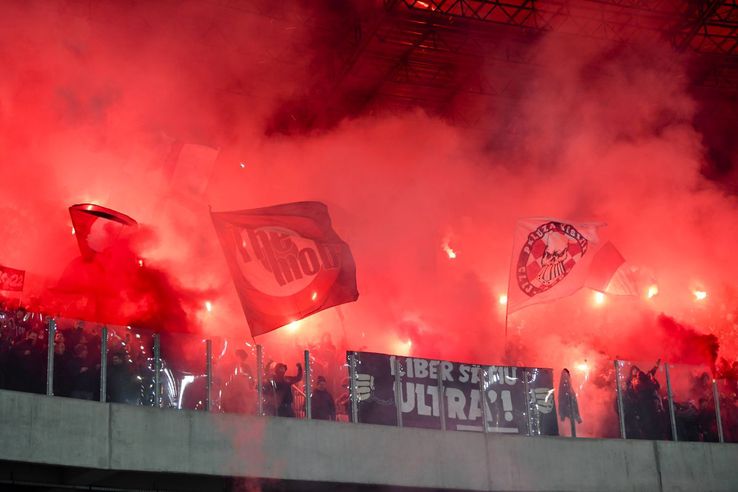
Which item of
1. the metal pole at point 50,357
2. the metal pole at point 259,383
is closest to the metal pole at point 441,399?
the metal pole at point 259,383

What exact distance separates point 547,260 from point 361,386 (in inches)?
126

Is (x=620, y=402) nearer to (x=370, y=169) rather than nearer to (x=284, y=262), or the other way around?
(x=284, y=262)

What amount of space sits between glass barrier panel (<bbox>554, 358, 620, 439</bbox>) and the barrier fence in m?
0.01

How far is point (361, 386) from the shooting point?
11164mm

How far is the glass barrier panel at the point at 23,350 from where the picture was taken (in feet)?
30.3

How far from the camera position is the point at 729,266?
60.6 feet

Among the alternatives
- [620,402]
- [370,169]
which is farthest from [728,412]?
[370,169]

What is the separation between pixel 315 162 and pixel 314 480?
26.9 feet

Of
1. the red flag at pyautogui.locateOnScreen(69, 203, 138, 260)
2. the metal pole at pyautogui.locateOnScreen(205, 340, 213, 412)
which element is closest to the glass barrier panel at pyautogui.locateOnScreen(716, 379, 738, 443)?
the metal pole at pyautogui.locateOnScreen(205, 340, 213, 412)

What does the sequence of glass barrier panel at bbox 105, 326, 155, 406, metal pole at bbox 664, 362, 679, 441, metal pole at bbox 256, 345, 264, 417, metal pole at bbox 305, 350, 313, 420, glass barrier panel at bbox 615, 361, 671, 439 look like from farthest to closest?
A: 1. metal pole at bbox 664, 362, 679, 441
2. glass barrier panel at bbox 615, 361, 671, 439
3. metal pole at bbox 305, 350, 313, 420
4. metal pole at bbox 256, 345, 264, 417
5. glass barrier panel at bbox 105, 326, 155, 406

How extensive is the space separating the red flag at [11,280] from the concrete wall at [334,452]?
2.80 meters

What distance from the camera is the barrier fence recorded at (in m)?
9.61

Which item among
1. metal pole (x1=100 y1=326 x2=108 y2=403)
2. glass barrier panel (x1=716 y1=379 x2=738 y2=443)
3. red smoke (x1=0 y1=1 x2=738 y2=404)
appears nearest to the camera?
metal pole (x1=100 y1=326 x2=108 y2=403)

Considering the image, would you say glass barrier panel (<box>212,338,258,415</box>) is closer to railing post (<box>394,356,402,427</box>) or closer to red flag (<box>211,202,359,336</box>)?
red flag (<box>211,202,359,336</box>)
